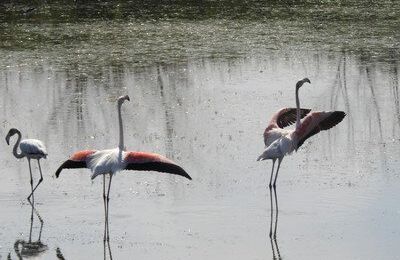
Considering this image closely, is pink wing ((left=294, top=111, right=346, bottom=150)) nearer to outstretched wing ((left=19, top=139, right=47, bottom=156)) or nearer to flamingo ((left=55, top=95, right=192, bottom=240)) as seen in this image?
flamingo ((left=55, top=95, right=192, bottom=240))

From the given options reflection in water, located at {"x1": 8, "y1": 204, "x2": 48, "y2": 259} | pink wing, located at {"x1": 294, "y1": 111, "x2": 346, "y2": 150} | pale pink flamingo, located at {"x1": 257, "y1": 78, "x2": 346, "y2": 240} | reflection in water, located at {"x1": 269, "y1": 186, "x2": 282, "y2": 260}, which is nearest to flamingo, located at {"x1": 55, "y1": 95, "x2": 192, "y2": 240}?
reflection in water, located at {"x1": 8, "y1": 204, "x2": 48, "y2": 259}

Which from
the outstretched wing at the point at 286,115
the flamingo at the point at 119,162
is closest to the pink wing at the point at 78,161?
the flamingo at the point at 119,162

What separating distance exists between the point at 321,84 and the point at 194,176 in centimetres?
479

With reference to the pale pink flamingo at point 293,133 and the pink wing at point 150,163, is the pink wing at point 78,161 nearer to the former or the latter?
the pink wing at point 150,163

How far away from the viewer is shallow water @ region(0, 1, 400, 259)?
8359mm

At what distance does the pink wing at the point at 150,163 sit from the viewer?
8.34 meters

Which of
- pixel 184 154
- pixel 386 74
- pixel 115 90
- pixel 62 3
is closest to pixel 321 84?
pixel 386 74

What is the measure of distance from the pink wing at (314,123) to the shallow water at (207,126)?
461mm

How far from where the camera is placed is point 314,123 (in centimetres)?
955

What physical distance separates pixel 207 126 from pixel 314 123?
2.72 m

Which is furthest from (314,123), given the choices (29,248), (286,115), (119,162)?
(29,248)

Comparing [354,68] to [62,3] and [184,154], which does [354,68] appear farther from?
[62,3]

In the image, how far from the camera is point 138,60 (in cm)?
1641

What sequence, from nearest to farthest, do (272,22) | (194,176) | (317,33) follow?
1. (194,176)
2. (317,33)
3. (272,22)
